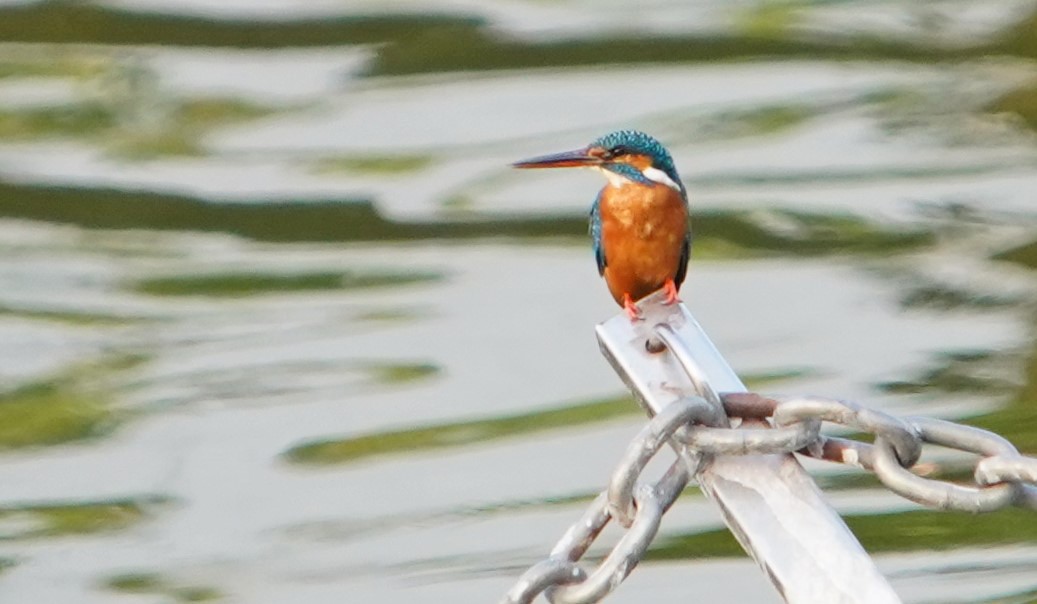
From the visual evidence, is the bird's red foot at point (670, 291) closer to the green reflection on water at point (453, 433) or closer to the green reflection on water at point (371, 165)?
the green reflection on water at point (453, 433)

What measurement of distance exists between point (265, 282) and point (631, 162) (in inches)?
60.2

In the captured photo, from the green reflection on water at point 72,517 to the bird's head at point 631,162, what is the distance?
3.24ft

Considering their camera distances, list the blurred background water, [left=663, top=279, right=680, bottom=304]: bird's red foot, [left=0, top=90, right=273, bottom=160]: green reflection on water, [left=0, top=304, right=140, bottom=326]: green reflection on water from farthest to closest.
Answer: [left=0, top=90, right=273, bottom=160]: green reflection on water → [left=0, top=304, right=140, bottom=326]: green reflection on water → the blurred background water → [left=663, top=279, right=680, bottom=304]: bird's red foot

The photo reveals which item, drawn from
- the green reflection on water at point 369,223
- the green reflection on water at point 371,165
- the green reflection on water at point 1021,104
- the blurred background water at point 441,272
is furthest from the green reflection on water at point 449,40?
the green reflection on water at point 369,223

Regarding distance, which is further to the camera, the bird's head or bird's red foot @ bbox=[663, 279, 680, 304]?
the bird's head

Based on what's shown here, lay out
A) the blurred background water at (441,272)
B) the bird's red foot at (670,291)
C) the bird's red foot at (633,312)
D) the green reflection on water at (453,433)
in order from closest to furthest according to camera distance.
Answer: the bird's red foot at (633,312) → the bird's red foot at (670,291) → the blurred background water at (441,272) → the green reflection on water at (453,433)

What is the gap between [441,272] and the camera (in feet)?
14.3

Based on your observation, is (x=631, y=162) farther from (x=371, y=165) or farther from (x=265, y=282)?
(x=371, y=165)

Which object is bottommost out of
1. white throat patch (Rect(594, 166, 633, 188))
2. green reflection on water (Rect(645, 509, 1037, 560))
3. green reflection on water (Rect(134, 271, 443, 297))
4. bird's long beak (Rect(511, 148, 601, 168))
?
green reflection on water (Rect(645, 509, 1037, 560))

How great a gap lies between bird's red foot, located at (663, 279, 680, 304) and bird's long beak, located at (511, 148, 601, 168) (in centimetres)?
22

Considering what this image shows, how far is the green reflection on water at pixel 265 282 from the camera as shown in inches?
170

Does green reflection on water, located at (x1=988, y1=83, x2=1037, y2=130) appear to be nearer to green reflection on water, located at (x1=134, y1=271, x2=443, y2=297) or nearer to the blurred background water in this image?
the blurred background water

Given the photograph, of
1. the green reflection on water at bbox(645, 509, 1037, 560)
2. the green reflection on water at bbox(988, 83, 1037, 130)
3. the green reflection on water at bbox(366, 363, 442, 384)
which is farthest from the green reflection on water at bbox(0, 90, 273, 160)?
the green reflection on water at bbox(645, 509, 1037, 560)

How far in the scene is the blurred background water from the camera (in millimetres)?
3371
